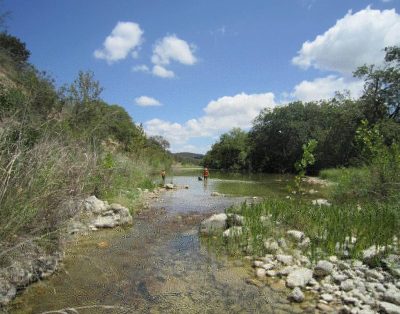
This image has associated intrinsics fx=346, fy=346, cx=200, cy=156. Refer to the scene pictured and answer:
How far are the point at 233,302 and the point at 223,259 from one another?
92.0 inches

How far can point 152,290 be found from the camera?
263 inches

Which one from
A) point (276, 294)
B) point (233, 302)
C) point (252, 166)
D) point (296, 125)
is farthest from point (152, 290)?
point (252, 166)

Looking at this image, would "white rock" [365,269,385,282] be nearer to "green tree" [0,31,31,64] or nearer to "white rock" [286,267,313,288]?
"white rock" [286,267,313,288]

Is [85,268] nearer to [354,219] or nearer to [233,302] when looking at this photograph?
[233,302]

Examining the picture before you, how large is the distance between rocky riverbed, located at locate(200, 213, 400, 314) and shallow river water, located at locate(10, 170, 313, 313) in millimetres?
308

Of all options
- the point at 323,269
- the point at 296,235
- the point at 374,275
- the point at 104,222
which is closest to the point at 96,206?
the point at 104,222

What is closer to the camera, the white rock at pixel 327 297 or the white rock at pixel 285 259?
the white rock at pixel 327 297

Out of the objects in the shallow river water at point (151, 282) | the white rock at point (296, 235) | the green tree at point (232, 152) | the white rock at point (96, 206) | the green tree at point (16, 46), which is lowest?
the shallow river water at point (151, 282)

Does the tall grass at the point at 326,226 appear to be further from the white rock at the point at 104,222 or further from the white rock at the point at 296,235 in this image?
the white rock at the point at 104,222

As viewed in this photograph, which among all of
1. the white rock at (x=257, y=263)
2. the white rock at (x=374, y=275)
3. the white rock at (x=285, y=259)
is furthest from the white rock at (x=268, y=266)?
the white rock at (x=374, y=275)

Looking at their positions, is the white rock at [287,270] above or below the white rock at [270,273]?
above

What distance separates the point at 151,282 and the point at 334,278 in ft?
12.0

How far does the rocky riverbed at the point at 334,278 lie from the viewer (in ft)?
19.1

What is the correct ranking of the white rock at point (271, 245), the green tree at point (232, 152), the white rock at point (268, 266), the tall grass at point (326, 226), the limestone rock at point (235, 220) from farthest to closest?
the green tree at point (232, 152)
the limestone rock at point (235, 220)
the white rock at point (271, 245)
the tall grass at point (326, 226)
the white rock at point (268, 266)
